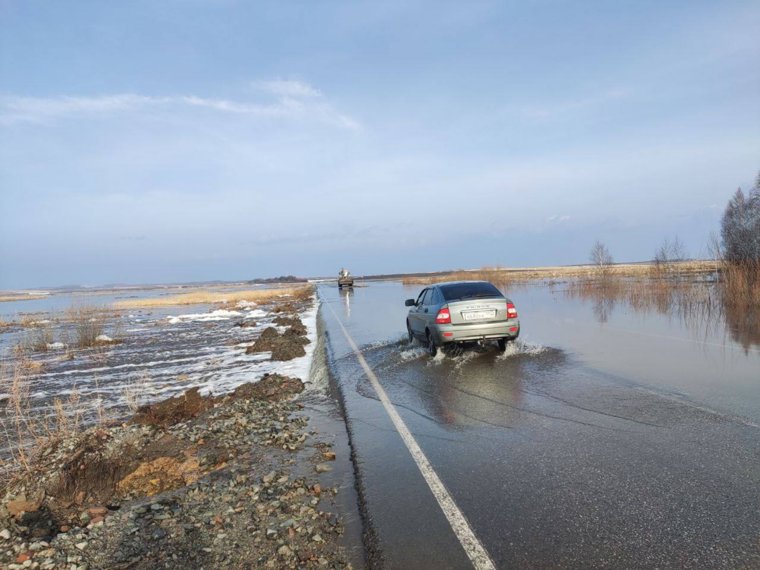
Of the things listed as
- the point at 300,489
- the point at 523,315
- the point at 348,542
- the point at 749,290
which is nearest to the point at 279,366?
the point at 300,489

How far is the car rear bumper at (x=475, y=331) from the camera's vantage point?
37.0ft

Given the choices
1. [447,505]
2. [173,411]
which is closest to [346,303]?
[173,411]

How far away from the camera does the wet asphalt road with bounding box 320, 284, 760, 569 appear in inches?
136

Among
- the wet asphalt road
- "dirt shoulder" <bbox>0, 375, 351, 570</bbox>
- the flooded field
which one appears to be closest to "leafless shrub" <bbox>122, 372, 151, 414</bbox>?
the flooded field

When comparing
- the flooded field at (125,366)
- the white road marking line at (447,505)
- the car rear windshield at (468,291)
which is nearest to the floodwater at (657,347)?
the car rear windshield at (468,291)

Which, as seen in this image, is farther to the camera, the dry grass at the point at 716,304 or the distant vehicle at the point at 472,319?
the dry grass at the point at 716,304

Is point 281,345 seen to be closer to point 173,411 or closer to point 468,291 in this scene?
point 468,291

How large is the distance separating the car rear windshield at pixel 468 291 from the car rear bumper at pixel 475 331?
735 millimetres

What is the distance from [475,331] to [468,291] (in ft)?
4.02

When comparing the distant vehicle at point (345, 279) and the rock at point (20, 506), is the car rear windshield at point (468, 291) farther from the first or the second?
the distant vehicle at point (345, 279)

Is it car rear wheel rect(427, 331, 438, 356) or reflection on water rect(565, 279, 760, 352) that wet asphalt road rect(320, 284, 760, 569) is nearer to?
car rear wheel rect(427, 331, 438, 356)

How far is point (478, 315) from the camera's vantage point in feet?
37.5

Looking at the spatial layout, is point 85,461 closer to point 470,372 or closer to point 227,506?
point 227,506

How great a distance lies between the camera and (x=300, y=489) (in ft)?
16.1
